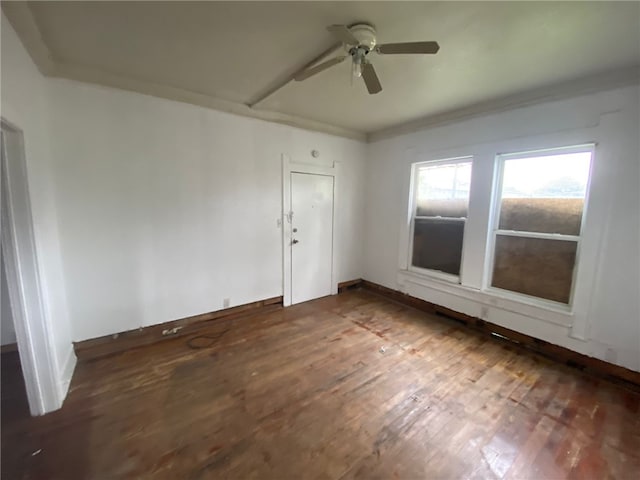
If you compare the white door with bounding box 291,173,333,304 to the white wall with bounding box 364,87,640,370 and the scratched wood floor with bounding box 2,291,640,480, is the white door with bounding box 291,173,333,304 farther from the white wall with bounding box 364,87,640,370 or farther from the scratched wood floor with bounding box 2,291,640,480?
the white wall with bounding box 364,87,640,370

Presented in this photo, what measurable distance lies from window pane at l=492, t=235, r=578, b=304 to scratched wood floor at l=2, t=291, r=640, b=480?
68 centimetres

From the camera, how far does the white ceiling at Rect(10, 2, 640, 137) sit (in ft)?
5.05

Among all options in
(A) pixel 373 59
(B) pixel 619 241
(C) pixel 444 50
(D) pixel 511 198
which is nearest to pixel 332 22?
(A) pixel 373 59

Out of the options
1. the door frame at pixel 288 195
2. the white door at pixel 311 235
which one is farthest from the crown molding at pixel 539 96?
the white door at pixel 311 235

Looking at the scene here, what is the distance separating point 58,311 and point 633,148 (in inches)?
189

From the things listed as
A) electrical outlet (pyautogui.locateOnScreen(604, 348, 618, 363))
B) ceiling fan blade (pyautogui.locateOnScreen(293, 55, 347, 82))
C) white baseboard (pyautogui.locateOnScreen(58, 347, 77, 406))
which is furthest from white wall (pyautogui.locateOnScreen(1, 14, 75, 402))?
electrical outlet (pyautogui.locateOnScreen(604, 348, 618, 363))

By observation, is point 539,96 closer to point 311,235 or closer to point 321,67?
point 321,67

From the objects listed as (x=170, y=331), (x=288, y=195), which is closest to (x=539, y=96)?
(x=288, y=195)

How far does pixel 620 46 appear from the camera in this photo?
1.83 m

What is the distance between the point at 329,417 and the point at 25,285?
85.5 inches

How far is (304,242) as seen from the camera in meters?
3.88

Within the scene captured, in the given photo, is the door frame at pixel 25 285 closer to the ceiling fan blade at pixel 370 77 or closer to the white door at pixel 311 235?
the ceiling fan blade at pixel 370 77

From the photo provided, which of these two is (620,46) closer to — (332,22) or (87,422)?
(332,22)

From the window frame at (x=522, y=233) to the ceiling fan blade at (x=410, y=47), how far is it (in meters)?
1.84
